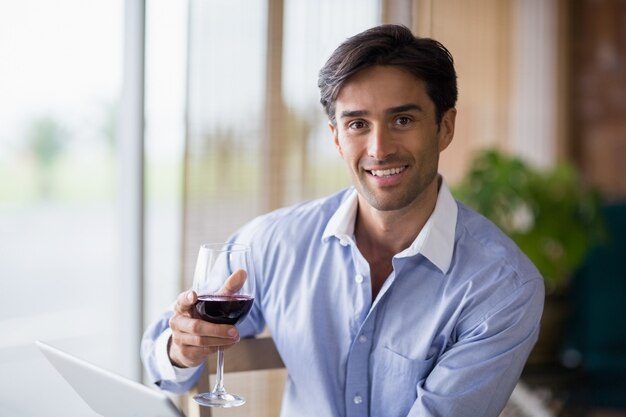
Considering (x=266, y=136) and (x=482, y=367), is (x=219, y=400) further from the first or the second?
(x=266, y=136)

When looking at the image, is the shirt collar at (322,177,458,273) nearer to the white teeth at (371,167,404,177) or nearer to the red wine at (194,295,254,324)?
the white teeth at (371,167,404,177)

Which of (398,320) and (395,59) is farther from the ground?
(395,59)

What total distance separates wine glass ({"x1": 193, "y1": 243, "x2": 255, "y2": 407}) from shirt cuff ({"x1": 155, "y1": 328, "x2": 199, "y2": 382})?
0.80 feet

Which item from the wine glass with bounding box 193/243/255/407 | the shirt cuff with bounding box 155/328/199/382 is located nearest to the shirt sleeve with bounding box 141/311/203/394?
the shirt cuff with bounding box 155/328/199/382

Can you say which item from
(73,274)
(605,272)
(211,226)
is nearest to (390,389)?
(211,226)

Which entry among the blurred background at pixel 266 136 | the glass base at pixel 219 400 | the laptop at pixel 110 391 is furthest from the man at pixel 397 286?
the blurred background at pixel 266 136

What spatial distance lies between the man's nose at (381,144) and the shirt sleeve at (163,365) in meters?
0.58

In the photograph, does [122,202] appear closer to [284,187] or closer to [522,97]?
[284,187]

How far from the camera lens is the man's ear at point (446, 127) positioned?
1.89 m

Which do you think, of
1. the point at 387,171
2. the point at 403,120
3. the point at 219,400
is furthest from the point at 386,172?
the point at 219,400

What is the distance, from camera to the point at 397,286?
183 centimetres

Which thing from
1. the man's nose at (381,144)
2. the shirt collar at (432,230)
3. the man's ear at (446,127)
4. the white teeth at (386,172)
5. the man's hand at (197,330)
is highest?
the man's ear at (446,127)

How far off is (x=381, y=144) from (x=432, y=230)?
0.23m

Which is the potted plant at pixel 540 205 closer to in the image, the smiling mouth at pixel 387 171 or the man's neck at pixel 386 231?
the man's neck at pixel 386 231
